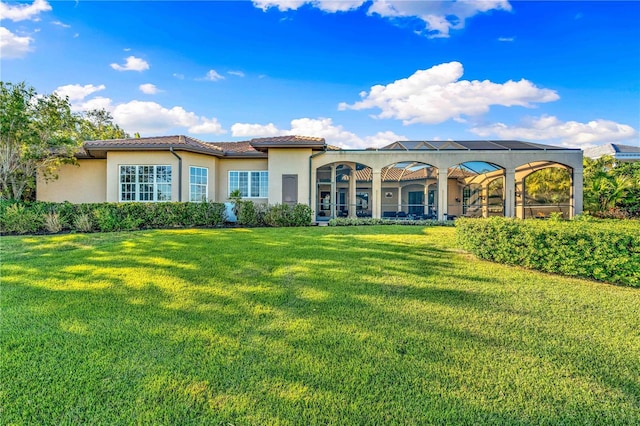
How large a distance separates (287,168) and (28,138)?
11547mm

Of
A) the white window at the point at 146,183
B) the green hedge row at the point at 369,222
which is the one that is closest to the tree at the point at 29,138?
the white window at the point at 146,183

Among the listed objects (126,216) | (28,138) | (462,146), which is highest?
(462,146)

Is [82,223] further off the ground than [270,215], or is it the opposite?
[270,215]

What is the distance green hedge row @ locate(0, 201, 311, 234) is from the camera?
36.6 feet

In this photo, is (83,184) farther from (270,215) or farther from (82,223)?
Answer: (270,215)

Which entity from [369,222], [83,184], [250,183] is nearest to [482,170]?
[369,222]

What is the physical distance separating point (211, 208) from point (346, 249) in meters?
7.78

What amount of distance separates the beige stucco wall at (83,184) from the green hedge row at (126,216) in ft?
19.1

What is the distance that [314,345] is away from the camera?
10.9 ft

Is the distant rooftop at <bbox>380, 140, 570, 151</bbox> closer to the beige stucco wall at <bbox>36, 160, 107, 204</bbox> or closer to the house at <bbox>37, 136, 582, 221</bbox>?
the house at <bbox>37, 136, 582, 221</bbox>

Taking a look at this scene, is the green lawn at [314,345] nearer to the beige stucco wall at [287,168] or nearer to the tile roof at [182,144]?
the tile roof at [182,144]

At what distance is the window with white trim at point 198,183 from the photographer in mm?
15820

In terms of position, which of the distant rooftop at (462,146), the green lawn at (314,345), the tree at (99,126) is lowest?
the green lawn at (314,345)

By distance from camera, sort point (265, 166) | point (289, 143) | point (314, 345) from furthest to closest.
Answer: point (265, 166) → point (289, 143) → point (314, 345)
